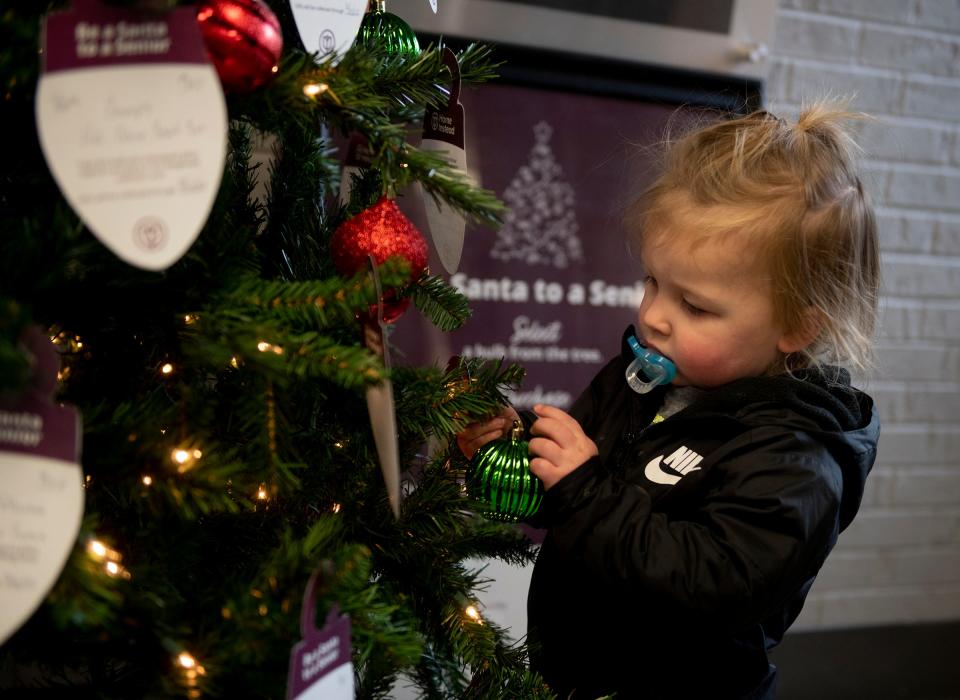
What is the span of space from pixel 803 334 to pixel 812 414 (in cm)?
10

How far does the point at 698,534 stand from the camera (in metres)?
0.70

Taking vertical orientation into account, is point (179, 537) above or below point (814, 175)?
below

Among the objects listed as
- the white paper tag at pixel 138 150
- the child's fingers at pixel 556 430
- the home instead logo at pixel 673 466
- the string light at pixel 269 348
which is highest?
the white paper tag at pixel 138 150

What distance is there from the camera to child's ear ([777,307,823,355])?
0.81m

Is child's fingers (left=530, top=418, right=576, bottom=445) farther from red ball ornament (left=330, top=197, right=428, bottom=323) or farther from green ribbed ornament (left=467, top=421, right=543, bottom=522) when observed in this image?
red ball ornament (left=330, top=197, right=428, bottom=323)

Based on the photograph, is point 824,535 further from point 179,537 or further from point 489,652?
point 179,537

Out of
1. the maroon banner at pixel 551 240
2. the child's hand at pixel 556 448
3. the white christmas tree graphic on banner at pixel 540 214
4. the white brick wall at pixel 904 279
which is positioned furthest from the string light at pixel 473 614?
the white brick wall at pixel 904 279

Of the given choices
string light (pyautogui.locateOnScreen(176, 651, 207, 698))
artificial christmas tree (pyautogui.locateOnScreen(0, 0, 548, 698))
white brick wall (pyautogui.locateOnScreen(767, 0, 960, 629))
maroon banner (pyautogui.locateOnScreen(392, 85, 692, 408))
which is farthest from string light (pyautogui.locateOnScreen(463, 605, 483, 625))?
white brick wall (pyautogui.locateOnScreen(767, 0, 960, 629))

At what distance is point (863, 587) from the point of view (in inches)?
69.8

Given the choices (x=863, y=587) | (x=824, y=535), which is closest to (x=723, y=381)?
(x=824, y=535)

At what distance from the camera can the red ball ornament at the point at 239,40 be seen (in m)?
0.49

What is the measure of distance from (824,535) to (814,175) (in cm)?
34

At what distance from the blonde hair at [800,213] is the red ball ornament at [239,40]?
17.6 inches

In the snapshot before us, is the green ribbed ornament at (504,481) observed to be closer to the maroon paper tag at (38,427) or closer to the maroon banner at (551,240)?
the maroon paper tag at (38,427)
